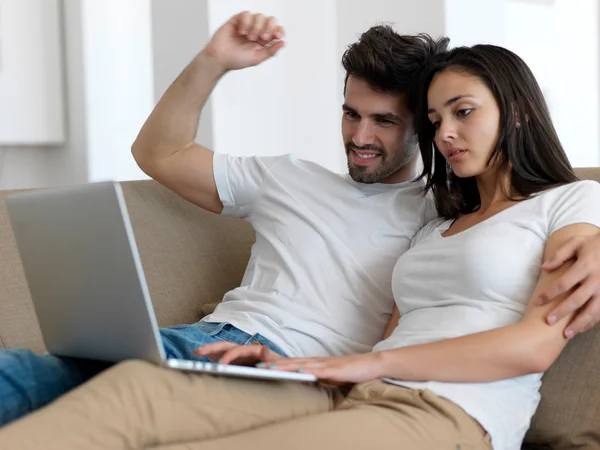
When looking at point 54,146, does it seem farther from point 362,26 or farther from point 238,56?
point 238,56

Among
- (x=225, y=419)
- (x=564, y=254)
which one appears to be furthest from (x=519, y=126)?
(x=225, y=419)

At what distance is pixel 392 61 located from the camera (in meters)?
1.95

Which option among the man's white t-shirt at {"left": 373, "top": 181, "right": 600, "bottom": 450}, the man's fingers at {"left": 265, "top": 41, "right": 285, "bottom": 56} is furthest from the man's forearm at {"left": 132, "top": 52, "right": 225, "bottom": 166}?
the man's white t-shirt at {"left": 373, "top": 181, "right": 600, "bottom": 450}

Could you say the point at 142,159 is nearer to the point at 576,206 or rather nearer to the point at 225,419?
the point at 225,419

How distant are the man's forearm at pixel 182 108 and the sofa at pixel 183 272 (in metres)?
0.17

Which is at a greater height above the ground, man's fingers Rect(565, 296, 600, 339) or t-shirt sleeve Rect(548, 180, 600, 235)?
t-shirt sleeve Rect(548, 180, 600, 235)

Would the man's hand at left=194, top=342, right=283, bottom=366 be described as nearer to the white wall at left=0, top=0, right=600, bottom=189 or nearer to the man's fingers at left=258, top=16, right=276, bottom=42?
the man's fingers at left=258, top=16, right=276, bottom=42

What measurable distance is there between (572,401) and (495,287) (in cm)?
27

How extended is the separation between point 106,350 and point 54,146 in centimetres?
220

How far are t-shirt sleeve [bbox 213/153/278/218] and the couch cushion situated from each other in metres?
0.75

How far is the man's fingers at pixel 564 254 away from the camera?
1.46 meters

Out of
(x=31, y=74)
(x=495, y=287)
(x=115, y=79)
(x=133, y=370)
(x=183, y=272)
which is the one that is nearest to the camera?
(x=133, y=370)

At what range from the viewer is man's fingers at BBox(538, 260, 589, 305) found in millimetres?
1424

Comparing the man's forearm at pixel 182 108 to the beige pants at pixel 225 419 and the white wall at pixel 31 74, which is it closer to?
the beige pants at pixel 225 419
